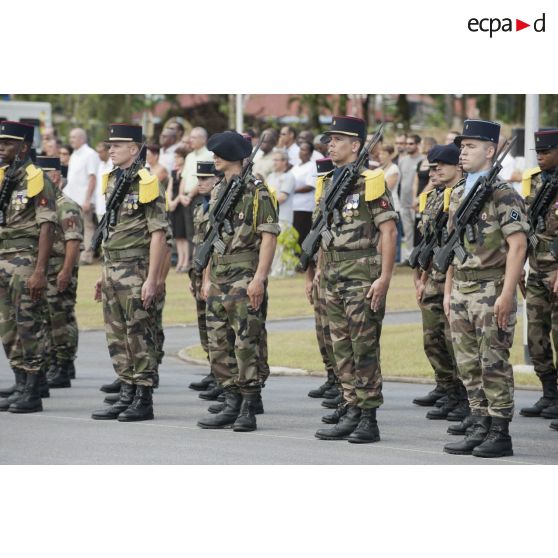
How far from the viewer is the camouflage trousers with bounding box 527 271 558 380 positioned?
10.8m

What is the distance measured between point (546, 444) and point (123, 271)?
142 inches

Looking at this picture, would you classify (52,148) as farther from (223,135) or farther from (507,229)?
A: (507,229)

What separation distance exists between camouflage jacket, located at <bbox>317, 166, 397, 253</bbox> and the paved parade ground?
→ 4.83ft

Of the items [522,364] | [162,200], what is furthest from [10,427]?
[522,364]

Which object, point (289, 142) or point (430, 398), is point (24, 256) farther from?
point (289, 142)

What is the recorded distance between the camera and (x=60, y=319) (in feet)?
41.5

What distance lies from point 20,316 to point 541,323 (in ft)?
14.4

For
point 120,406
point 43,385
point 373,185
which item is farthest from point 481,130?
point 43,385

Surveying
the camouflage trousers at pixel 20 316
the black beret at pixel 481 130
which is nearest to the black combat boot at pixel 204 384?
the camouflage trousers at pixel 20 316

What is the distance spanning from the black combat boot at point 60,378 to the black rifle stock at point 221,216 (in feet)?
9.71

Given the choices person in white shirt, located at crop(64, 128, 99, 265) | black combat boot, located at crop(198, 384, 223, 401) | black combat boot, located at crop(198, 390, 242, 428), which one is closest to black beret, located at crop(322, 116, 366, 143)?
black combat boot, located at crop(198, 390, 242, 428)

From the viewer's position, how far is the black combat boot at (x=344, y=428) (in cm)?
965

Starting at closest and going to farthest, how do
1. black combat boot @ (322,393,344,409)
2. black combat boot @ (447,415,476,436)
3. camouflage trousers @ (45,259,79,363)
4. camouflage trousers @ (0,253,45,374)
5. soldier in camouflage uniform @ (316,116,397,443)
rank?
soldier in camouflage uniform @ (316,116,397,443) < black combat boot @ (447,415,476,436) < camouflage trousers @ (0,253,45,374) < black combat boot @ (322,393,344,409) < camouflage trousers @ (45,259,79,363)

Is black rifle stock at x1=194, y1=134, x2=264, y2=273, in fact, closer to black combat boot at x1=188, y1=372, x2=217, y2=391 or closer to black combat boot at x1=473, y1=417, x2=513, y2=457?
black combat boot at x1=188, y1=372, x2=217, y2=391
